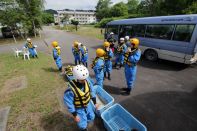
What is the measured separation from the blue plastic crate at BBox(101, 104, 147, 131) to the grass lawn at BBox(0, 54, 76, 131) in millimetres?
1106

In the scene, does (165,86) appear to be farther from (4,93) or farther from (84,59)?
(4,93)

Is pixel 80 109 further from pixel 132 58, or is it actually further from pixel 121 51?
pixel 121 51

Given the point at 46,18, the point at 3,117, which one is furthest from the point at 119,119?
the point at 46,18

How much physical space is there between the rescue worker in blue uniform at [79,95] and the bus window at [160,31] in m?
6.61

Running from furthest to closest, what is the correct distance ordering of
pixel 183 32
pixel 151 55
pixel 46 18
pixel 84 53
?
pixel 46 18 → pixel 151 55 → pixel 84 53 → pixel 183 32

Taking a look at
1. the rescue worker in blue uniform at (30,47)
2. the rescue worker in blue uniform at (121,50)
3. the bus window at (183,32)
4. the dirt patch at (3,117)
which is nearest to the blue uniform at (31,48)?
the rescue worker in blue uniform at (30,47)

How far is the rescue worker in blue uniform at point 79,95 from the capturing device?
2.43m

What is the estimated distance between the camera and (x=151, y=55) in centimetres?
873

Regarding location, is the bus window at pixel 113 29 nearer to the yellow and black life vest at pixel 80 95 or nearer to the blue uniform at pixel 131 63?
the blue uniform at pixel 131 63

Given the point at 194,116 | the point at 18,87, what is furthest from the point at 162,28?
the point at 18,87

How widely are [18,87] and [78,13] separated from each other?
124308 mm

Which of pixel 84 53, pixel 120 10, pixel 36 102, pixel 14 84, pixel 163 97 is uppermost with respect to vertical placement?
pixel 120 10

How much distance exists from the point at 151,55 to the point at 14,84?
8183 mm

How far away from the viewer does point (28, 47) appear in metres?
10.3
